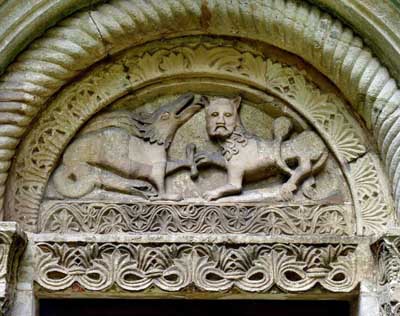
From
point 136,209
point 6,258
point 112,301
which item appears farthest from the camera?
point 112,301

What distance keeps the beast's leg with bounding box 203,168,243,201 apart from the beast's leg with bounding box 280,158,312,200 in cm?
23

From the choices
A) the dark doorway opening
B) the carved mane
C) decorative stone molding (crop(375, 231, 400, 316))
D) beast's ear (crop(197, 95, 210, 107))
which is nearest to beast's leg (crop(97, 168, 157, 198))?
the carved mane

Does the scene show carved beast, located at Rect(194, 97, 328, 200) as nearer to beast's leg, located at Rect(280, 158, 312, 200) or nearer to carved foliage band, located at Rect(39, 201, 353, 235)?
beast's leg, located at Rect(280, 158, 312, 200)

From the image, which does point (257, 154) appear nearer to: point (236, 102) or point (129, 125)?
point (236, 102)

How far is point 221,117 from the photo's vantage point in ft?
16.4

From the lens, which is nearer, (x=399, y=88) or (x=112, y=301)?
(x=399, y=88)

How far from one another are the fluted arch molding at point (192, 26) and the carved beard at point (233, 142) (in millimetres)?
507

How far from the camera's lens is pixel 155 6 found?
191 inches

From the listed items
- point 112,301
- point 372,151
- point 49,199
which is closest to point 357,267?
point 372,151

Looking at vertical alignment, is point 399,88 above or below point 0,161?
above

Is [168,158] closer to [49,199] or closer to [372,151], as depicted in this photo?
[49,199]

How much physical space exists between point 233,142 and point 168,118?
1.24ft

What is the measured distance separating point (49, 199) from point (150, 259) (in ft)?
2.11

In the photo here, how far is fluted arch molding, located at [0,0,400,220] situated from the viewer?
4715 millimetres
